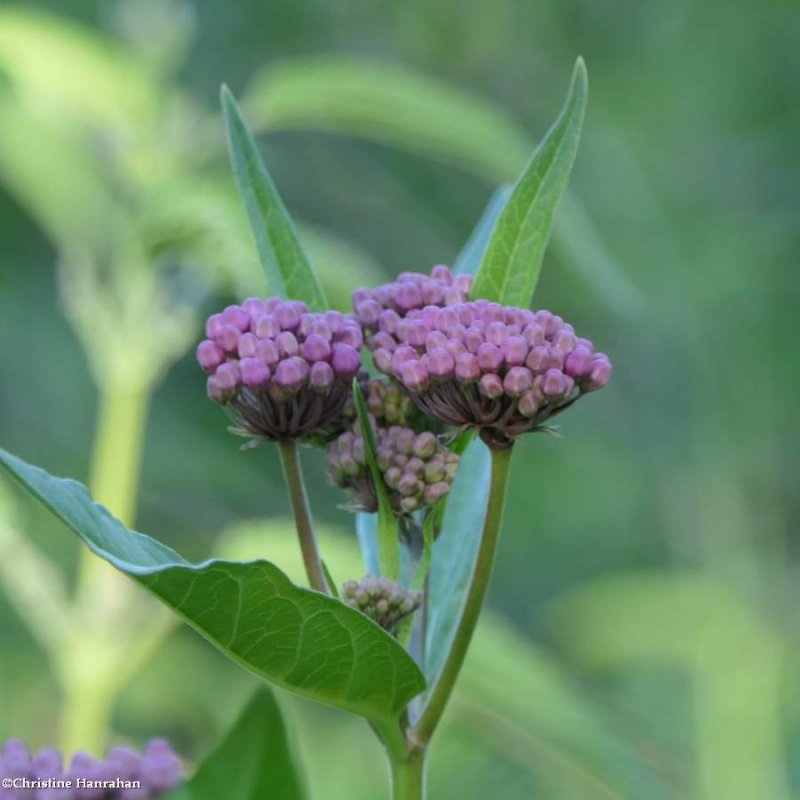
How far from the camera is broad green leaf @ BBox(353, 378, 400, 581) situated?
67cm

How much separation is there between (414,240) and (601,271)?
236cm

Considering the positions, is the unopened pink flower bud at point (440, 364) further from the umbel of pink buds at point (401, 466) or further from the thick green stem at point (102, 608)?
the thick green stem at point (102, 608)

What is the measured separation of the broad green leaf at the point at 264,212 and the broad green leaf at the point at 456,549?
0.46ft

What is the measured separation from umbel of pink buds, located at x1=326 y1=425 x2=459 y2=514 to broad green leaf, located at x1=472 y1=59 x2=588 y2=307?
3.7 inches

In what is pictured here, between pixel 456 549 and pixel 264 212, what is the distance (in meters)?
0.20

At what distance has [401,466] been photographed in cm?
67

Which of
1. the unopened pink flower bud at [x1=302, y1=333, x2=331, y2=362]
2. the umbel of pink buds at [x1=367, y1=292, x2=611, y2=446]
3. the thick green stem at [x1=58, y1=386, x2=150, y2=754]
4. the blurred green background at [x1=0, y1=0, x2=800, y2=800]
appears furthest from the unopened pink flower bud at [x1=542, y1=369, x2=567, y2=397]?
the thick green stem at [x1=58, y1=386, x2=150, y2=754]

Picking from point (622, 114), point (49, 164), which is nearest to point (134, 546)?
point (49, 164)

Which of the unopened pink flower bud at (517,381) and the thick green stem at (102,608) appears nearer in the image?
the unopened pink flower bud at (517,381)

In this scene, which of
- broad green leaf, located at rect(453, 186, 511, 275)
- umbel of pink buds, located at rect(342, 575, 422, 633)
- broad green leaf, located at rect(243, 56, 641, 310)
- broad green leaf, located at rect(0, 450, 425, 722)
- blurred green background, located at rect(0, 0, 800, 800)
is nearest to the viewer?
broad green leaf, located at rect(0, 450, 425, 722)

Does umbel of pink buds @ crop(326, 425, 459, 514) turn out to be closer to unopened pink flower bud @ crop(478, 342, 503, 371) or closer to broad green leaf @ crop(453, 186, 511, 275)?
unopened pink flower bud @ crop(478, 342, 503, 371)

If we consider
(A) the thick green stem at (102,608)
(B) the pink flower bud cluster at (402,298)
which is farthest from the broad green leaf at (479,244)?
(A) the thick green stem at (102,608)

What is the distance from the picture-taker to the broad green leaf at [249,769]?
0.57 meters

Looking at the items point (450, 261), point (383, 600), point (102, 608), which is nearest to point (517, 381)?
point (383, 600)
